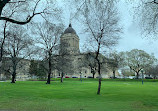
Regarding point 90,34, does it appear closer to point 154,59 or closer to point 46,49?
point 46,49

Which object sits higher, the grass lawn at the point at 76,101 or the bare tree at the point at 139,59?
the bare tree at the point at 139,59

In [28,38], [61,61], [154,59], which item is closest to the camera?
[28,38]

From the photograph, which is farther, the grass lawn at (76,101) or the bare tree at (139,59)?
the bare tree at (139,59)

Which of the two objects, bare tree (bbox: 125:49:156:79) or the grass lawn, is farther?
bare tree (bbox: 125:49:156:79)

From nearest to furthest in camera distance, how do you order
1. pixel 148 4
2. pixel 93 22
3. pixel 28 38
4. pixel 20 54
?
→ pixel 148 4
pixel 93 22
pixel 28 38
pixel 20 54

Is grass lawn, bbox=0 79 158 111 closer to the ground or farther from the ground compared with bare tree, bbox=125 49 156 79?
closer to the ground

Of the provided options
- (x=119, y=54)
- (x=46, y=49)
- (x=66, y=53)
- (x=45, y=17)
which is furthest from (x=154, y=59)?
(x=45, y=17)

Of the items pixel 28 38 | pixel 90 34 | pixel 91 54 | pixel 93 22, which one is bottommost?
pixel 91 54

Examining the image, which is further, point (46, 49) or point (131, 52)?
point (131, 52)

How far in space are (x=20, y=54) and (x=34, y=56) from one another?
434 cm

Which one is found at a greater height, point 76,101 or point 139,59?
point 139,59

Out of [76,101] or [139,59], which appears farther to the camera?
[139,59]

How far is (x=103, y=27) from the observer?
52.9 ft

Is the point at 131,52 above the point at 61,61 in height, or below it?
above
